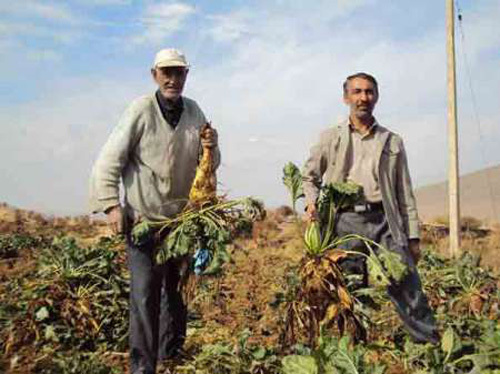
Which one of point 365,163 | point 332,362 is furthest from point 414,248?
point 332,362

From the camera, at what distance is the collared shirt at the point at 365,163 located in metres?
4.34

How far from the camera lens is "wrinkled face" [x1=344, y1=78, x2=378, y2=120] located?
14.0 feet

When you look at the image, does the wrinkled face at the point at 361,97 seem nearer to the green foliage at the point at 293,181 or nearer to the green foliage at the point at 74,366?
the green foliage at the point at 293,181

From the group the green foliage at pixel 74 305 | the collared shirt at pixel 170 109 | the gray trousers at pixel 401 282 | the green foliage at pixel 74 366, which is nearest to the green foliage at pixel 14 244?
the green foliage at pixel 74 305

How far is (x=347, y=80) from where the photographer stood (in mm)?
4355

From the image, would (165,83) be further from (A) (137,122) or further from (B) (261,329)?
(B) (261,329)

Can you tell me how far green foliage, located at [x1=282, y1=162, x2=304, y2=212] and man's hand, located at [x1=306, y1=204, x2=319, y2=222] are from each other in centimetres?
13

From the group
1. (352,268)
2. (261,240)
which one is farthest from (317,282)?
(261,240)

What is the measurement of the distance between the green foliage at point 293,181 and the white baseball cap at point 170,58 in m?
1.00

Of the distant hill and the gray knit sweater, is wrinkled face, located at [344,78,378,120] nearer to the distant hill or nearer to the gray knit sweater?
the gray knit sweater

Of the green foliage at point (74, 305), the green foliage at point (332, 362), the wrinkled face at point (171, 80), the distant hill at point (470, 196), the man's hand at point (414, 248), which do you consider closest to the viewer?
the green foliage at point (332, 362)

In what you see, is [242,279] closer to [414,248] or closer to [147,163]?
[414,248]

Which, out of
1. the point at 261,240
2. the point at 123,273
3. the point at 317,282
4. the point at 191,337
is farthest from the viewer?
the point at 261,240

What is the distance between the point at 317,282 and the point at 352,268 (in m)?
0.54
